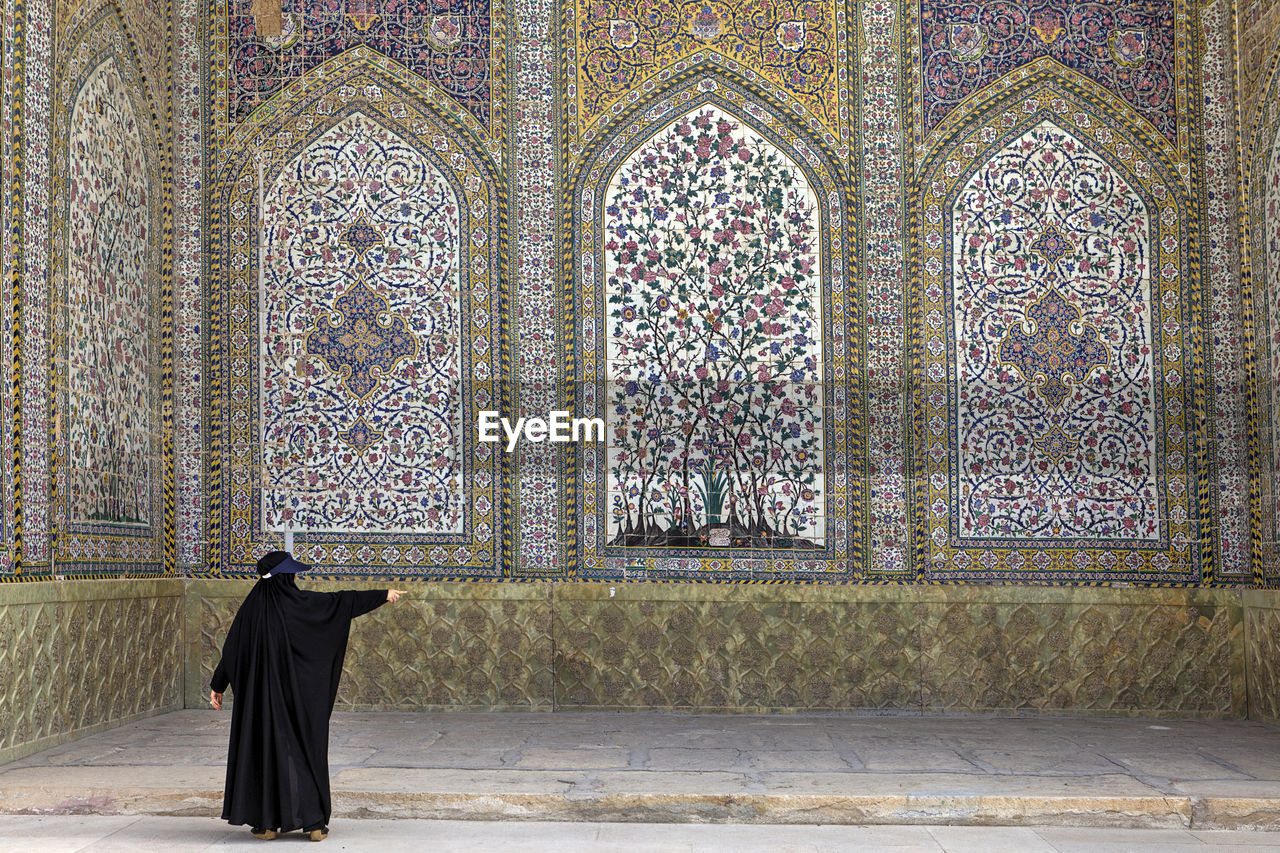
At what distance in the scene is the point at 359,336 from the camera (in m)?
7.08

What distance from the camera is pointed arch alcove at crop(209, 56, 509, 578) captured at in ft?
23.0

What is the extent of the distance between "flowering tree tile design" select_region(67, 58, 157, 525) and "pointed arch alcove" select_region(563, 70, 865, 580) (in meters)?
2.20

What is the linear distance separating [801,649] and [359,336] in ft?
9.30

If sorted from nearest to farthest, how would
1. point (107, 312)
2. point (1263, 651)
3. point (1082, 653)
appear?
point (107, 312)
point (1263, 651)
point (1082, 653)

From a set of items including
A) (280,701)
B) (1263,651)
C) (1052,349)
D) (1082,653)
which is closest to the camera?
(280,701)

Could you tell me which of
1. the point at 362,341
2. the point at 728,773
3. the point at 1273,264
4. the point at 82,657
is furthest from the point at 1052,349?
the point at 82,657

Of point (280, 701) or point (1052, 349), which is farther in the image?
point (1052, 349)

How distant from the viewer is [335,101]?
7.22m

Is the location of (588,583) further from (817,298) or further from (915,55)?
(915,55)

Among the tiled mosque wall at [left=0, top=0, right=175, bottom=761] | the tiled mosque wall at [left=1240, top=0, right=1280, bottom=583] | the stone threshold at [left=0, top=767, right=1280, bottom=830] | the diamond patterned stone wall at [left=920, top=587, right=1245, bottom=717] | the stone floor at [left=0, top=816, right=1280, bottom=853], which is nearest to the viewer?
the stone floor at [left=0, top=816, right=1280, bottom=853]

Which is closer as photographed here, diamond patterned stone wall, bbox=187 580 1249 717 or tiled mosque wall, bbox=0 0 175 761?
tiled mosque wall, bbox=0 0 175 761

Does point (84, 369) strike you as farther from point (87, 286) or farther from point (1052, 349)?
point (1052, 349)

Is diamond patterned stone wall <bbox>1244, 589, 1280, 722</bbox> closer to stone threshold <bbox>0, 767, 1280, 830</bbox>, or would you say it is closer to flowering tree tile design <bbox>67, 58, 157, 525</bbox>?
stone threshold <bbox>0, 767, 1280, 830</bbox>

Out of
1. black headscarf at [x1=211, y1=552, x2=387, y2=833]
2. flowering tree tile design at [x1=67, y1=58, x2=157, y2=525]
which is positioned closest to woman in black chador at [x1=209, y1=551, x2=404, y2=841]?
black headscarf at [x1=211, y1=552, x2=387, y2=833]
